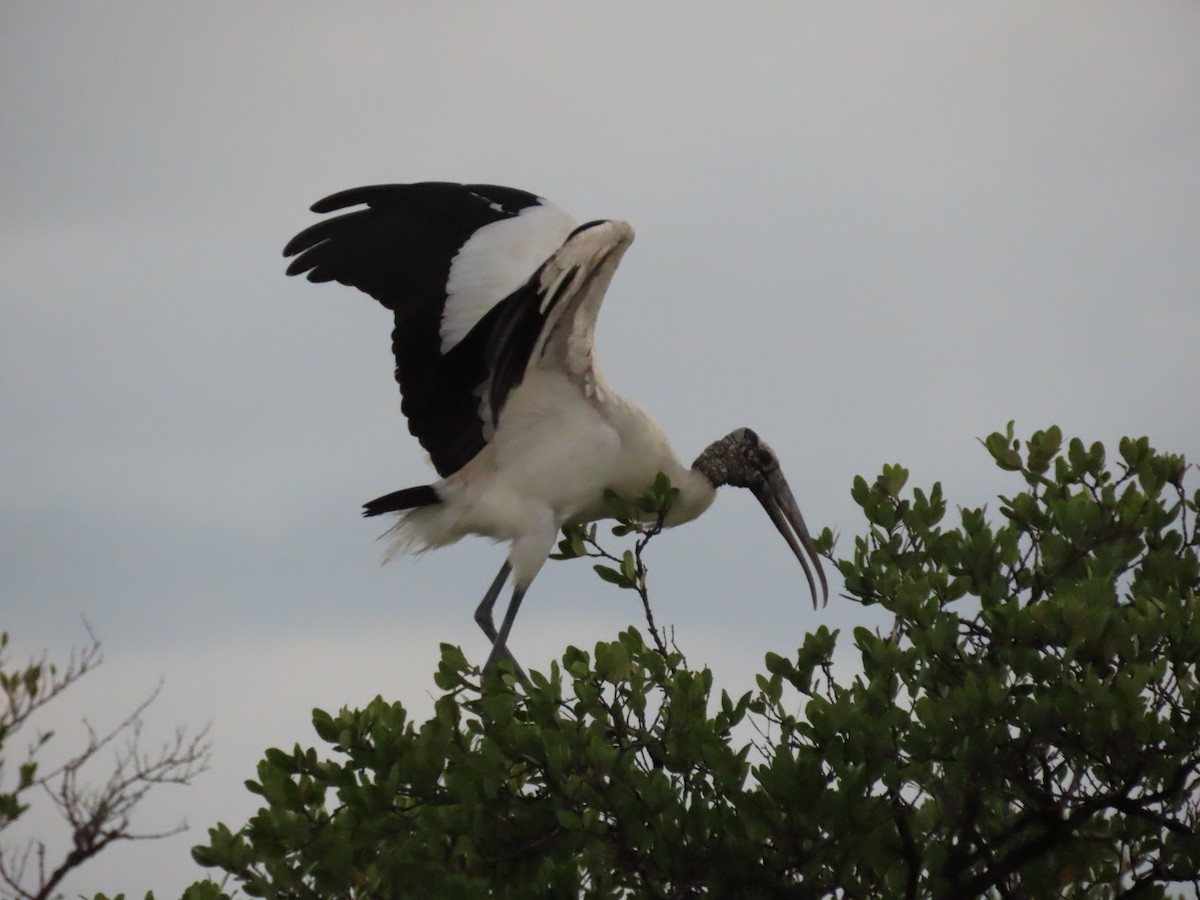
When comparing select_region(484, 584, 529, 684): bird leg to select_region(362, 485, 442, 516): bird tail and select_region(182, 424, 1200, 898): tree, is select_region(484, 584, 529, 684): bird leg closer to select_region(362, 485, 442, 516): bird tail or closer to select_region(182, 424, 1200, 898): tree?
select_region(362, 485, 442, 516): bird tail

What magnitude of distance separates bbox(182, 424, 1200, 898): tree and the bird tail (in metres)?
1.97

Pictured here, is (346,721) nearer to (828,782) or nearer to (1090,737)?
(828,782)

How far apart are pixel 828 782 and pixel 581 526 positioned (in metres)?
2.45

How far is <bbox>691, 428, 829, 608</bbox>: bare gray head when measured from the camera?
720 centimetres

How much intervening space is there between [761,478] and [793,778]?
10.8 feet

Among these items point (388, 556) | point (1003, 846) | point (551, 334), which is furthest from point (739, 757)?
point (388, 556)

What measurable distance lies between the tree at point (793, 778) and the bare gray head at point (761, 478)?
242cm

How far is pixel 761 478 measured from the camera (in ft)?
24.1

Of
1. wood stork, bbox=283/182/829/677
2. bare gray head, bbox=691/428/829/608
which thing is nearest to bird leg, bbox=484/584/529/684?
wood stork, bbox=283/182/829/677

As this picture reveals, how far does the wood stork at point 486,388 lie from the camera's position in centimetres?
598

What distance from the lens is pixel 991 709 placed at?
4.31 m

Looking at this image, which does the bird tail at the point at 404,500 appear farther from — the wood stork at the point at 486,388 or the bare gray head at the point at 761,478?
the bare gray head at the point at 761,478

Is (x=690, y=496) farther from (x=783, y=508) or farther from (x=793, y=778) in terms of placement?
(x=793, y=778)

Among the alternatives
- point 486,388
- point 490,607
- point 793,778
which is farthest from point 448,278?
point 793,778
